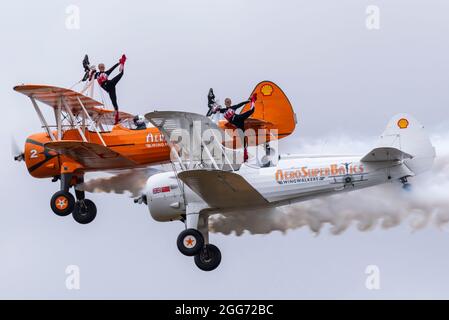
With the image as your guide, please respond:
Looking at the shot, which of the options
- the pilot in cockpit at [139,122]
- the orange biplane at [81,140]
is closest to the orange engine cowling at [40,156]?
the orange biplane at [81,140]

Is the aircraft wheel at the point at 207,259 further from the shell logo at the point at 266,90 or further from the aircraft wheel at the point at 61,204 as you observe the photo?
the shell logo at the point at 266,90

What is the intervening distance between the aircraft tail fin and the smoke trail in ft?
1.44

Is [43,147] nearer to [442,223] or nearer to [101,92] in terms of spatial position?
[101,92]

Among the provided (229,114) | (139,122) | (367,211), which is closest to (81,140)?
(139,122)

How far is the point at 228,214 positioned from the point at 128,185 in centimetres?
411

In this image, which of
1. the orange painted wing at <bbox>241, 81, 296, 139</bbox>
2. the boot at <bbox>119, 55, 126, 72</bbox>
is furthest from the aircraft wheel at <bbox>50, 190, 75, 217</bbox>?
the orange painted wing at <bbox>241, 81, 296, 139</bbox>

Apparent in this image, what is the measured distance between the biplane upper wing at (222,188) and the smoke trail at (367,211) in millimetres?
1392

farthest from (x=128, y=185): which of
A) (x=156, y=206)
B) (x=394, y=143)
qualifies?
(x=394, y=143)

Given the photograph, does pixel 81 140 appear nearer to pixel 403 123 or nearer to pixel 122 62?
pixel 122 62

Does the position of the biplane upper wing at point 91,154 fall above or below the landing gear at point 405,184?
above

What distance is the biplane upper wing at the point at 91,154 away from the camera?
30114 mm

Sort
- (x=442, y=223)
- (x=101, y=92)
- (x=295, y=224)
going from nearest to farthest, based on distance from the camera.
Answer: (x=442, y=223), (x=295, y=224), (x=101, y=92)

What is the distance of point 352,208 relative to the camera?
29.4 m

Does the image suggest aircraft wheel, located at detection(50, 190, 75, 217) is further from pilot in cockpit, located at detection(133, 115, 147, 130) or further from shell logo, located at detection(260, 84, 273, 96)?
shell logo, located at detection(260, 84, 273, 96)
